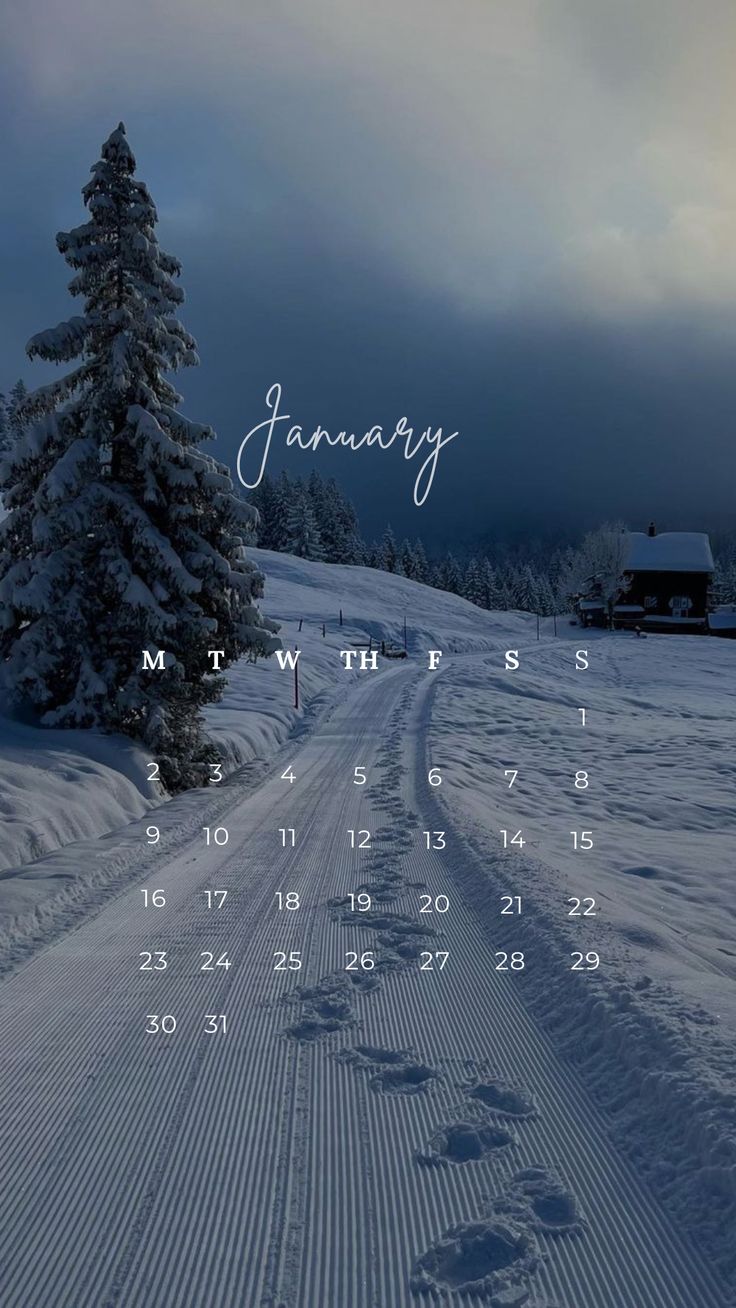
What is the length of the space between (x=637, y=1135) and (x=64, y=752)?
10.0 metres

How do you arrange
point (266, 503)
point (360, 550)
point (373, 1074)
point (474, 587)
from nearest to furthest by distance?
1. point (373, 1074)
2. point (266, 503)
3. point (360, 550)
4. point (474, 587)

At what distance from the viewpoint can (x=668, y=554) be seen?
254ft

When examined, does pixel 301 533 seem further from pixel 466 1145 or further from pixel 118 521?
pixel 466 1145

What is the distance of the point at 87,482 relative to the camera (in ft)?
42.0

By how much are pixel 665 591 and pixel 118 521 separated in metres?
72.3

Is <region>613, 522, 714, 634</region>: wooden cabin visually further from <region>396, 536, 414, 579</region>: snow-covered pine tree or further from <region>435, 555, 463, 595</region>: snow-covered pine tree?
<region>435, 555, 463, 595</region>: snow-covered pine tree

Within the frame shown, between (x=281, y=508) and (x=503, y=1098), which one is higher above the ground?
(x=281, y=508)

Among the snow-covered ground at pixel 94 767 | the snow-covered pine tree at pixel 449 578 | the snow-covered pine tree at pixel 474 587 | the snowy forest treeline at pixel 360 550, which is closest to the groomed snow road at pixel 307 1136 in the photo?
the snow-covered ground at pixel 94 767

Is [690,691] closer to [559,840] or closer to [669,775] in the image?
[669,775]

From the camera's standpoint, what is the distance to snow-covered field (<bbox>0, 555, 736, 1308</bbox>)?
2.78 metres

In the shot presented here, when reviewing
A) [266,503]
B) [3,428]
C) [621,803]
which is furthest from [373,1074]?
[3,428]

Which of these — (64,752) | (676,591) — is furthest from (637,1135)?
(676,591)

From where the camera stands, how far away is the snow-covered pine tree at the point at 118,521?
12391mm

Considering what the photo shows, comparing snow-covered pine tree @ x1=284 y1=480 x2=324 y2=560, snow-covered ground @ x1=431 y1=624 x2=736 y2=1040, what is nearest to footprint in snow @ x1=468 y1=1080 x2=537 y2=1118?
snow-covered ground @ x1=431 y1=624 x2=736 y2=1040
